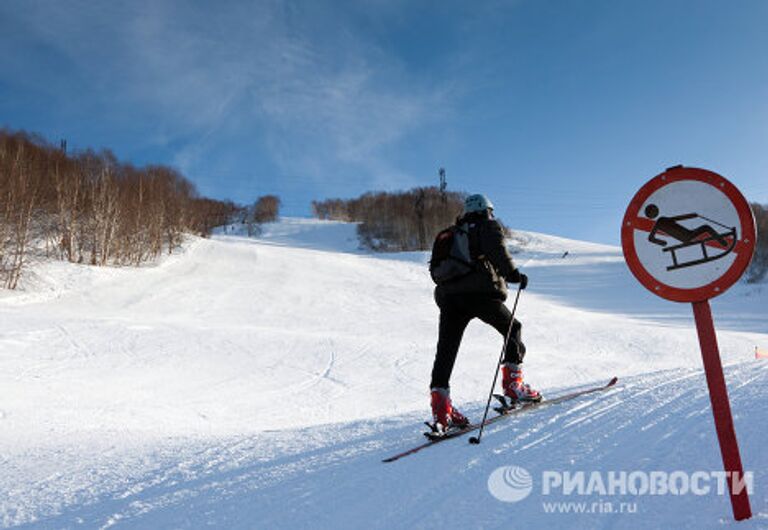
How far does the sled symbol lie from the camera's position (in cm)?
179

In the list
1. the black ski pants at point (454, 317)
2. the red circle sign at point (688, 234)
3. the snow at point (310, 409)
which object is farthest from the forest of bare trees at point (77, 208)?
the red circle sign at point (688, 234)

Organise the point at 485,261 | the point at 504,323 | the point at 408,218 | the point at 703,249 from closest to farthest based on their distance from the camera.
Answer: the point at 703,249
the point at 485,261
the point at 504,323
the point at 408,218

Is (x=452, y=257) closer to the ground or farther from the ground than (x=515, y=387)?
farther from the ground

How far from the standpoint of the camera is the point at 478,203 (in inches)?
149

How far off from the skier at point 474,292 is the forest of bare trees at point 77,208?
1984cm

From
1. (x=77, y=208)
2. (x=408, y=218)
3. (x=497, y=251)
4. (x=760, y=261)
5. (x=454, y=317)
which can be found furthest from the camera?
(x=408, y=218)

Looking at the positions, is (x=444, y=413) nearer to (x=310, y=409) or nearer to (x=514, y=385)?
(x=514, y=385)

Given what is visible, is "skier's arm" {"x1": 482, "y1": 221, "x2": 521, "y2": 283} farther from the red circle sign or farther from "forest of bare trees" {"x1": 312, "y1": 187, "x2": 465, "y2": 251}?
"forest of bare trees" {"x1": 312, "y1": 187, "x2": 465, "y2": 251}

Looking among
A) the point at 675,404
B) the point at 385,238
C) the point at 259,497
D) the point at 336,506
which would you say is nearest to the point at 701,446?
the point at 675,404

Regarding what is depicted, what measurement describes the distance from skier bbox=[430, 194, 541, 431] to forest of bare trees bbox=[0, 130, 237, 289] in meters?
19.8

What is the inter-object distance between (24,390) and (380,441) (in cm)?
642

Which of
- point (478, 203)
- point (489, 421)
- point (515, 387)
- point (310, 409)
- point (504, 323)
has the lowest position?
point (310, 409)

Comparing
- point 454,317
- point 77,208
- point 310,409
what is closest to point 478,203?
point 454,317

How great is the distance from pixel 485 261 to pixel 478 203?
468mm
